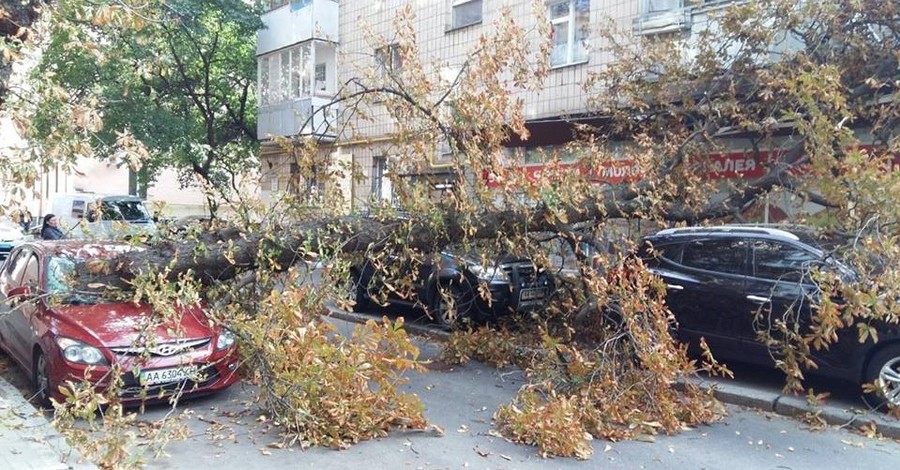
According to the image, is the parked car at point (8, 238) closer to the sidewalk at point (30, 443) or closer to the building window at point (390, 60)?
the building window at point (390, 60)

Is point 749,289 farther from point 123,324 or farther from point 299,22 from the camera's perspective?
point 299,22

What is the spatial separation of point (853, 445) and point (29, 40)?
7395mm

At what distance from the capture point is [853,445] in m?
5.81

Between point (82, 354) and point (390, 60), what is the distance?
167 inches

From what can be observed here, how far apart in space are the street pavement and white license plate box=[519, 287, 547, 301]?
3.00m

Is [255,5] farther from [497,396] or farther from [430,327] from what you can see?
[497,396]

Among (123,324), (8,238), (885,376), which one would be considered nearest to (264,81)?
(8,238)

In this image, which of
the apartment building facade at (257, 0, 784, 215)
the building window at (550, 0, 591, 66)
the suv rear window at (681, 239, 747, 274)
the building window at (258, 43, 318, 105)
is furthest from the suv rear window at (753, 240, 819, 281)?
the building window at (258, 43, 318, 105)

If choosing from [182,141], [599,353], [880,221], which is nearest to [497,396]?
[599,353]

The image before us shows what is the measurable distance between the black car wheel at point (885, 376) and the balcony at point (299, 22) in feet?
52.9

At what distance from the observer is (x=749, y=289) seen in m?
7.39

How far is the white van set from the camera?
6.88 meters

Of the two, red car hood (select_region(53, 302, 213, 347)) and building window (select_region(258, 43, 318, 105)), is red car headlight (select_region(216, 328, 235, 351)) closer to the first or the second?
red car hood (select_region(53, 302, 213, 347))

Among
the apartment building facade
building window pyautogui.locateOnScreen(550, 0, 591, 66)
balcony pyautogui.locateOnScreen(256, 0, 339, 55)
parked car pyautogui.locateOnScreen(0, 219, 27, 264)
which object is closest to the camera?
the apartment building facade
